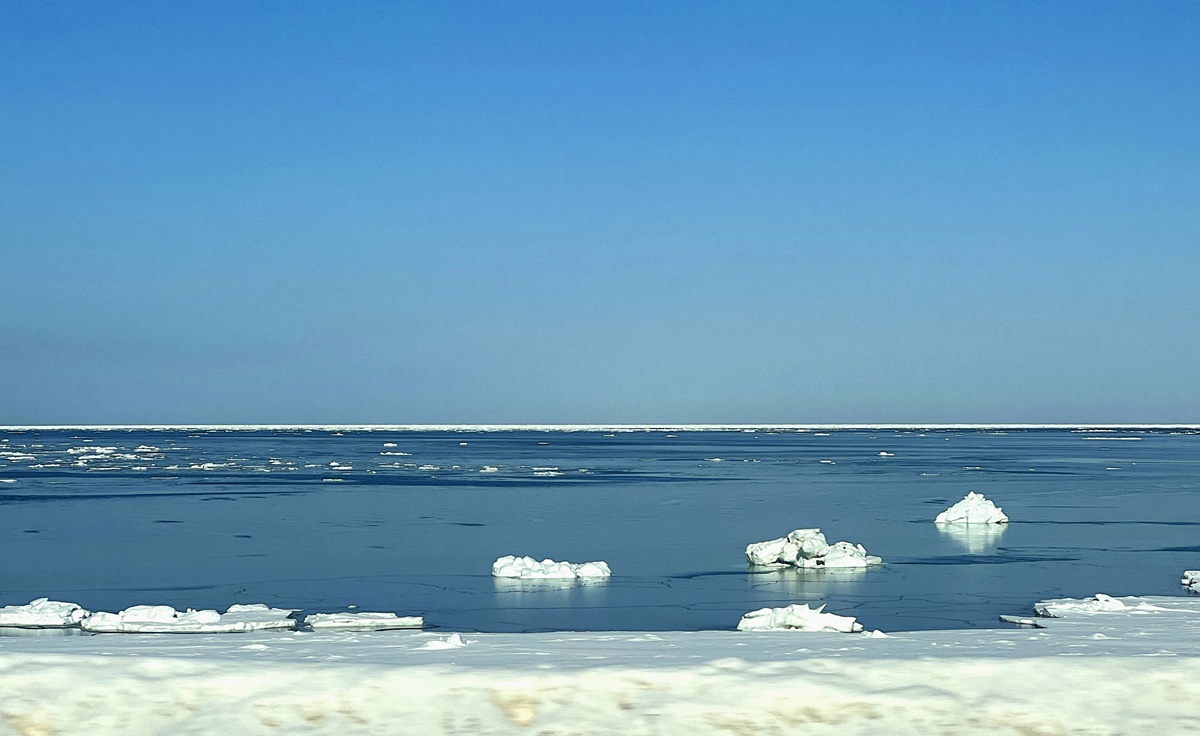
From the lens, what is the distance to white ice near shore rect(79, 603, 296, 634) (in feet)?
35.9

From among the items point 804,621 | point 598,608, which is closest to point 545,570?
point 598,608

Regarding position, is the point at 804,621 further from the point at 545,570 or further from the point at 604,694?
the point at 545,570

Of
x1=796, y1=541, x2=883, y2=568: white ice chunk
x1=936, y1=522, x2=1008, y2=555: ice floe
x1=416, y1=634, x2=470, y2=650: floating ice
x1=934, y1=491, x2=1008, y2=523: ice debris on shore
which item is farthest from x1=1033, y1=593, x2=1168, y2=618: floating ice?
x1=934, y1=491, x2=1008, y2=523: ice debris on shore

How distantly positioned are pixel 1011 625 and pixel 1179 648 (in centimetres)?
468

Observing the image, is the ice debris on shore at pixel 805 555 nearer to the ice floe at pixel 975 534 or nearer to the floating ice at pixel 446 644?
the ice floe at pixel 975 534

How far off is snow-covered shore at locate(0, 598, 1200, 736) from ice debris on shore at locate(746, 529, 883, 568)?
1074 cm

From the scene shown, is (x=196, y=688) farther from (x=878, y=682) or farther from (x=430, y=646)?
(x=878, y=682)

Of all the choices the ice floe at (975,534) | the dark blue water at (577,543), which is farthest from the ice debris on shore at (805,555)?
the ice floe at (975,534)

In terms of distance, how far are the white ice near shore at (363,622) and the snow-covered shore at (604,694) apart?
4830 millimetres

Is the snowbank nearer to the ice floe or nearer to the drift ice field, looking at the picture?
the drift ice field

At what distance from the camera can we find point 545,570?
16.2 m

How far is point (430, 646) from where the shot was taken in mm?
7109

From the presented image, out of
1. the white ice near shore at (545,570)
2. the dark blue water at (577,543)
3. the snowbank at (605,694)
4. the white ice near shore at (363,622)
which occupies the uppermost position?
the snowbank at (605,694)

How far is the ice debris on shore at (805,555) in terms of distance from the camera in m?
17.3
